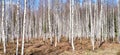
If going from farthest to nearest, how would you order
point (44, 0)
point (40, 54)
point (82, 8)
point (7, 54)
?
1. point (82, 8)
2. point (44, 0)
3. point (40, 54)
4. point (7, 54)

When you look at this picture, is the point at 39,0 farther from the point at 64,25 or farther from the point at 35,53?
the point at 35,53

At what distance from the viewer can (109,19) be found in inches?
1898

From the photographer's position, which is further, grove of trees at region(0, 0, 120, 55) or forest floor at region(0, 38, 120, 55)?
grove of trees at region(0, 0, 120, 55)

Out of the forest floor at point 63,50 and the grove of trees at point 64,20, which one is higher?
the grove of trees at point 64,20

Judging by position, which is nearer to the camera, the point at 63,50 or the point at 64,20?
the point at 63,50

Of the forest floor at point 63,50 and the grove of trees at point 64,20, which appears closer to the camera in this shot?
the forest floor at point 63,50

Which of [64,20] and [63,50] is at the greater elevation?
[64,20]

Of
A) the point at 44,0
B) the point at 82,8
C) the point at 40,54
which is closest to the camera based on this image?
the point at 40,54

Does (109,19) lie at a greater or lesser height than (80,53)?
greater

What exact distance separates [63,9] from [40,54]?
30661mm

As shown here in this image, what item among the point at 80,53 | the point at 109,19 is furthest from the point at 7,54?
the point at 109,19

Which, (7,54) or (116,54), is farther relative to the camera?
(116,54)

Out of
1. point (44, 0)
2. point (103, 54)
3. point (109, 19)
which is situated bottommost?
point (103, 54)

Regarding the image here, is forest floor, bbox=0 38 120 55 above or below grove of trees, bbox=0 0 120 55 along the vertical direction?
below
